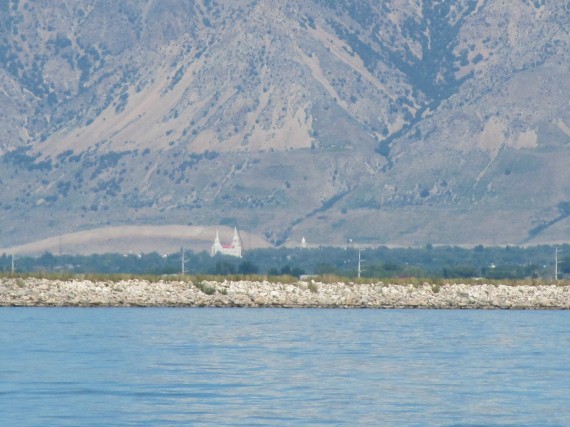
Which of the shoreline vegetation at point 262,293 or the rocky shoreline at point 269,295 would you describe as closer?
the rocky shoreline at point 269,295

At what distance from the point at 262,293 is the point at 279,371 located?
145 ft

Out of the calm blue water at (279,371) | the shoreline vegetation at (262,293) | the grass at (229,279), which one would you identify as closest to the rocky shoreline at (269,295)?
the shoreline vegetation at (262,293)

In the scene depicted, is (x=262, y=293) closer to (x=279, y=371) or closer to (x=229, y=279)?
(x=229, y=279)

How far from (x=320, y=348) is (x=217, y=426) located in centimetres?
2196

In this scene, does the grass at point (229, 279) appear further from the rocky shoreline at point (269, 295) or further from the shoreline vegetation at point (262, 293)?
the rocky shoreline at point (269, 295)

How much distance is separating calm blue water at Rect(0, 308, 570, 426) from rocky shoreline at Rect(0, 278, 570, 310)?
43.7ft

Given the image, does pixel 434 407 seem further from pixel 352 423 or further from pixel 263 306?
pixel 263 306

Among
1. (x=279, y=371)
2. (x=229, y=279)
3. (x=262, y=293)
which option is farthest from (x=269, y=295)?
(x=279, y=371)

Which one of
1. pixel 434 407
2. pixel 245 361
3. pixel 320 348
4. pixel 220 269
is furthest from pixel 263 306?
pixel 220 269

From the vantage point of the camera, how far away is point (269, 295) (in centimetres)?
9425

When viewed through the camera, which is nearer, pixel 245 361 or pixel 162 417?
pixel 162 417

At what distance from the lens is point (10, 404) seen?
4109 centimetres

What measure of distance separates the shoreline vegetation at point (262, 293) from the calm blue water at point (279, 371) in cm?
1333

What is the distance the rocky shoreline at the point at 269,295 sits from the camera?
92.7 metres
